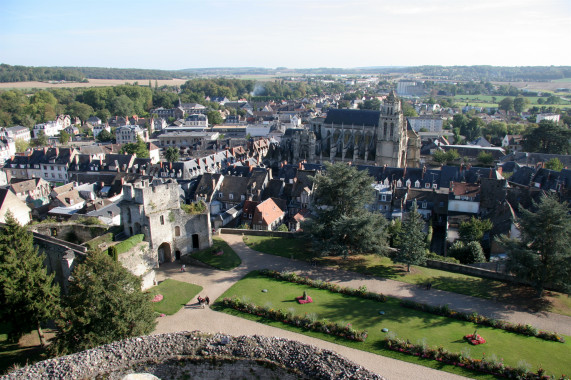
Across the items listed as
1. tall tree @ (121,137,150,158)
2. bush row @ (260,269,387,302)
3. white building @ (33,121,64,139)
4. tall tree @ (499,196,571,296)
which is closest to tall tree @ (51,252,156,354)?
bush row @ (260,269,387,302)

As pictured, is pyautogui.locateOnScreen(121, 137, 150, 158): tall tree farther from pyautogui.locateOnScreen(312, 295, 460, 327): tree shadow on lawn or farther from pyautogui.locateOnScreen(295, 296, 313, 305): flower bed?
pyautogui.locateOnScreen(312, 295, 460, 327): tree shadow on lawn

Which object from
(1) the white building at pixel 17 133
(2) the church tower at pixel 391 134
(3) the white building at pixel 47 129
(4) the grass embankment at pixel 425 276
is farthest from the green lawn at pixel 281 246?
(3) the white building at pixel 47 129

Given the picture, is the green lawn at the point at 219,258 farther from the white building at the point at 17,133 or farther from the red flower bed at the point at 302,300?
the white building at the point at 17,133

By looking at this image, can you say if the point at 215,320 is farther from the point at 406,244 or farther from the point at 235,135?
the point at 235,135

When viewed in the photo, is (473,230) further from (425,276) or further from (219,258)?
(219,258)

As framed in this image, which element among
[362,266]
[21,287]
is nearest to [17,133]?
[21,287]

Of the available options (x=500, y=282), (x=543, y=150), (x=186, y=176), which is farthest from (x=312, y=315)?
(x=543, y=150)
